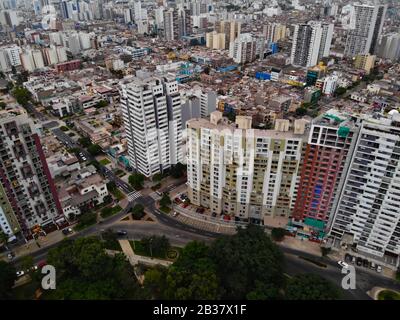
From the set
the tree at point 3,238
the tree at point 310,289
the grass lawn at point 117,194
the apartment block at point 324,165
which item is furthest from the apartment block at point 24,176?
the apartment block at point 324,165

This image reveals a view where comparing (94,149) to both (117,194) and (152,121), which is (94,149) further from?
(152,121)

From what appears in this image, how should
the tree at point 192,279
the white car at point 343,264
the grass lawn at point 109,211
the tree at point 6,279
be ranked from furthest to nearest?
1. the grass lawn at point 109,211
2. the white car at point 343,264
3. the tree at point 6,279
4. the tree at point 192,279

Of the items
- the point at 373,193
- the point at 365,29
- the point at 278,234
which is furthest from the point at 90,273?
the point at 365,29

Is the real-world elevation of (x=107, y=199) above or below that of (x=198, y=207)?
above

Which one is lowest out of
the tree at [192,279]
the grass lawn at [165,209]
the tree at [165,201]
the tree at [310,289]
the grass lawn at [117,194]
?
the grass lawn at [165,209]

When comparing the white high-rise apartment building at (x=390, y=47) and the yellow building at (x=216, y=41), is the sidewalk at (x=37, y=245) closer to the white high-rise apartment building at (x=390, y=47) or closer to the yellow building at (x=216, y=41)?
the yellow building at (x=216, y=41)

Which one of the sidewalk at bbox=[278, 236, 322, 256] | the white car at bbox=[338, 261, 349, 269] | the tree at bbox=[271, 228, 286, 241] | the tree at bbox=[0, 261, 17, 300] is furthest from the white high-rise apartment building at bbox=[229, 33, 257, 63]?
the tree at bbox=[0, 261, 17, 300]

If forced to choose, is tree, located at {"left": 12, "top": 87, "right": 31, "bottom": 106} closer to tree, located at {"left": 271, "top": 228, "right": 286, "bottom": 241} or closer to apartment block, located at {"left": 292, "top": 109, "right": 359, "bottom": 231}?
tree, located at {"left": 271, "top": 228, "right": 286, "bottom": 241}
